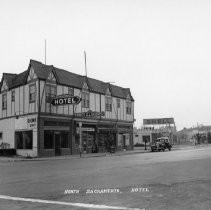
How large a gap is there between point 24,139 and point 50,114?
158 inches

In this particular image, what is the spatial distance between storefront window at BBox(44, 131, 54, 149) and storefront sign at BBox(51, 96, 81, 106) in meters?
3.09

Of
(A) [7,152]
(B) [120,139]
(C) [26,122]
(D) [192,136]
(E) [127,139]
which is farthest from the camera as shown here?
(D) [192,136]

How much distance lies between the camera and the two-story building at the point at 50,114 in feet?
119

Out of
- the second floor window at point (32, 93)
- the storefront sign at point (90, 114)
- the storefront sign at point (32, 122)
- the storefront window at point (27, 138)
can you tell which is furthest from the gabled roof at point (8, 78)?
the storefront sign at point (90, 114)

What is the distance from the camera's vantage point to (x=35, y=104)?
36.2m

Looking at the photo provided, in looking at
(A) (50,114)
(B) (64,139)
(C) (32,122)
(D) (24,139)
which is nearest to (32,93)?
(A) (50,114)

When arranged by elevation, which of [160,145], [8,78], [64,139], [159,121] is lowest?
[160,145]

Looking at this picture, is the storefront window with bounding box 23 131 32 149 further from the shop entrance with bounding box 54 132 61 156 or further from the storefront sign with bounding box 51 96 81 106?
the storefront sign with bounding box 51 96 81 106

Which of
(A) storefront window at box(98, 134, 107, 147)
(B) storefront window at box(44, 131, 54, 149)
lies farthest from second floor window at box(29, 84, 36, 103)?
(A) storefront window at box(98, 134, 107, 147)

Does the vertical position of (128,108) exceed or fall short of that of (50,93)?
it falls short

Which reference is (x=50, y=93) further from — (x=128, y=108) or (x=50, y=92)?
(x=128, y=108)

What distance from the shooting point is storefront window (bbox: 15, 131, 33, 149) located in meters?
37.0

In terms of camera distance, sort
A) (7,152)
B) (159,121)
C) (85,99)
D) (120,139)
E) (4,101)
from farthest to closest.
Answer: (159,121)
(120,139)
(85,99)
(4,101)
(7,152)

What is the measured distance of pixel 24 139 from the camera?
1491 inches
